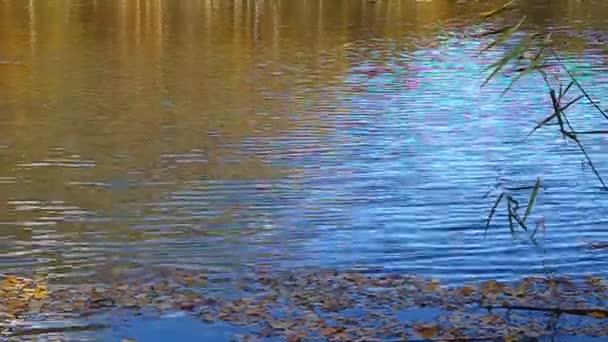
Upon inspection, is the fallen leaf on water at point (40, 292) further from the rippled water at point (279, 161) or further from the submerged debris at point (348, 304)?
the rippled water at point (279, 161)

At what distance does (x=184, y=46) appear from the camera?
985 inches

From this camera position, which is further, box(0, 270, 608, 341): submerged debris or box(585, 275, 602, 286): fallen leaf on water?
box(585, 275, 602, 286): fallen leaf on water

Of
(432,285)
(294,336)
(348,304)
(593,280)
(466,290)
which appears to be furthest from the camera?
(593,280)

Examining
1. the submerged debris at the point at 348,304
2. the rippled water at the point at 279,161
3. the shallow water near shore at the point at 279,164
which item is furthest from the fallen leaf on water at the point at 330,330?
the rippled water at the point at 279,161

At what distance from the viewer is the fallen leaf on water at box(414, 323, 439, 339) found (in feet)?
21.2

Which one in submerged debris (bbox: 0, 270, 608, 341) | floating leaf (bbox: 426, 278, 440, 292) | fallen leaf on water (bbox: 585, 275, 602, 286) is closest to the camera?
submerged debris (bbox: 0, 270, 608, 341)

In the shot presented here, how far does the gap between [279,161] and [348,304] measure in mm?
5367

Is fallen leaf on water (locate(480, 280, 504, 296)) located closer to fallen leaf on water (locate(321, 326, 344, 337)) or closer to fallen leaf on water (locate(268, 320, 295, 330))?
fallen leaf on water (locate(321, 326, 344, 337))

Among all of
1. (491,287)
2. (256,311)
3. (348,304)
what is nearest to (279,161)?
(491,287)

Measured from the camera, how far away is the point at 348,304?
23.2ft

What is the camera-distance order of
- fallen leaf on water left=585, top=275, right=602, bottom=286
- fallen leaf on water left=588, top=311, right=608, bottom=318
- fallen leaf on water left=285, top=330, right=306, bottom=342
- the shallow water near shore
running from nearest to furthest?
fallen leaf on water left=285, top=330, right=306, bottom=342
fallen leaf on water left=588, top=311, right=608, bottom=318
fallen leaf on water left=585, top=275, right=602, bottom=286
the shallow water near shore

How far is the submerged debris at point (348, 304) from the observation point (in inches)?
258

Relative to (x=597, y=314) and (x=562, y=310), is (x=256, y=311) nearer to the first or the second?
(x=562, y=310)

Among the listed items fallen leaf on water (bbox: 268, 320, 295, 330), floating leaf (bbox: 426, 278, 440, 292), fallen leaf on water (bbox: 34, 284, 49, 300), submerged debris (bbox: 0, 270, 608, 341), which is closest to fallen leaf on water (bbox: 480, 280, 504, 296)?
submerged debris (bbox: 0, 270, 608, 341)
